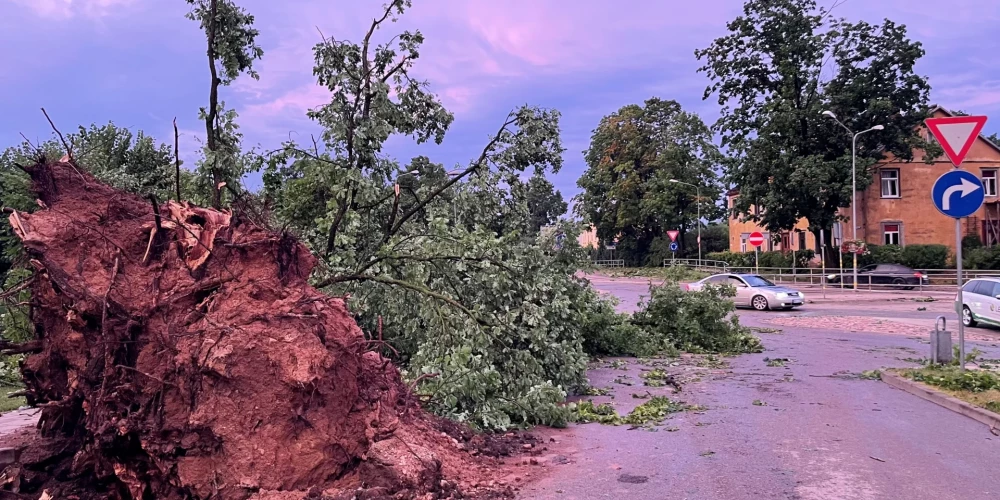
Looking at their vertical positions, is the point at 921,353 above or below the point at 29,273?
below

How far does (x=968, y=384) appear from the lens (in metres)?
9.24

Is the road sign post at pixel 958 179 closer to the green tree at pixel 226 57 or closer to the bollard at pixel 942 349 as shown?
the bollard at pixel 942 349

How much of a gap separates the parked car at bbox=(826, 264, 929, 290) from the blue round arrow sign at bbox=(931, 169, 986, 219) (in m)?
26.5

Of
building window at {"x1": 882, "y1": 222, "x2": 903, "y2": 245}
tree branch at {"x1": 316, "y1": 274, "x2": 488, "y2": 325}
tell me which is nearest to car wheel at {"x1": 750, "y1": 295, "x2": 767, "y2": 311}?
tree branch at {"x1": 316, "y1": 274, "x2": 488, "y2": 325}

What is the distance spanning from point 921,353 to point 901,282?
24430 mm

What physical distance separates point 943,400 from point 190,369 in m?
8.62

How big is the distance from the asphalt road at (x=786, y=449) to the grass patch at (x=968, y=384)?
1.34 feet

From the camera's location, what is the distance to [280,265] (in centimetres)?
552

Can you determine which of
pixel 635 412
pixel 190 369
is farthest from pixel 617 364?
pixel 190 369

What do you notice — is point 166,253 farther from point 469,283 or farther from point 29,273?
point 469,283

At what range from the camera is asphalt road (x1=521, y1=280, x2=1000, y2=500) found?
5598 millimetres

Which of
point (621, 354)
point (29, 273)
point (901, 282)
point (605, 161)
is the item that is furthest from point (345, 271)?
point (605, 161)

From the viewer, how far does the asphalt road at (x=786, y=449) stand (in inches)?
220

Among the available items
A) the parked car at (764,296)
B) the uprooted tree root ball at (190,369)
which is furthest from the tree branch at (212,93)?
the parked car at (764,296)
